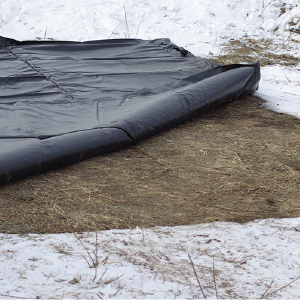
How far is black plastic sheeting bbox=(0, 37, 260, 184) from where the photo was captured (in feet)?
7.63

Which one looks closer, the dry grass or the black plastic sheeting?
the black plastic sheeting

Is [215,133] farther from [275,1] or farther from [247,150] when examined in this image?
[275,1]

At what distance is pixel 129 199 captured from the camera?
79.0 inches

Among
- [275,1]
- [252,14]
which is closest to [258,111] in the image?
[252,14]

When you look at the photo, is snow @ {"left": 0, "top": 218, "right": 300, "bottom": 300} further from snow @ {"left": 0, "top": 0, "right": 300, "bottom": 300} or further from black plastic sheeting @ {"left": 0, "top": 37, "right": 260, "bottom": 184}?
black plastic sheeting @ {"left": 0, "top": 37, "right": 260, "bottom": 184}

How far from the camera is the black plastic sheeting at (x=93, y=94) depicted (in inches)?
91.6

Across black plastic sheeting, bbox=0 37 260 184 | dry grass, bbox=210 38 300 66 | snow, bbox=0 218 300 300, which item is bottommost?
snow, bbox=0 218 300 300

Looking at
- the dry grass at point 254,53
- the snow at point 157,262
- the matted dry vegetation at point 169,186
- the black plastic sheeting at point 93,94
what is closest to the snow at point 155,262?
the snow at point 157,262

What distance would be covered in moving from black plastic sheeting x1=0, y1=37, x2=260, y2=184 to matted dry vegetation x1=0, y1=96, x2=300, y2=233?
0.14 meters

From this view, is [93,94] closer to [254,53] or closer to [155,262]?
[155,262]

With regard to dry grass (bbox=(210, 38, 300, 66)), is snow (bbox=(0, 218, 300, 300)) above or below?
below

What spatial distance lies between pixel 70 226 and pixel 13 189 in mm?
548

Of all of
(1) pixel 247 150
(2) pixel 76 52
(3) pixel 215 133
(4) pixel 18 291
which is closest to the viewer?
(4) pixel 18 291

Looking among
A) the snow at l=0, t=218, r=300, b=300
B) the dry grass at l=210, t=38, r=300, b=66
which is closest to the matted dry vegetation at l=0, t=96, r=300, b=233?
the snow at l=0, t=218, r=300, b=300
